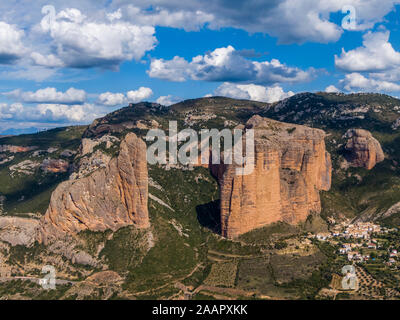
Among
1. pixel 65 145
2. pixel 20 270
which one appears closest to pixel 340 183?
pixel 20 270

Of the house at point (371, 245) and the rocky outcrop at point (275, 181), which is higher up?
the rocky outcrop at point (275, 181)

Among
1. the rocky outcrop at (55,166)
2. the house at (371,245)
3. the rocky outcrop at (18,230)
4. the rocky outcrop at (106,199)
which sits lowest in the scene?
the house at (371,245)

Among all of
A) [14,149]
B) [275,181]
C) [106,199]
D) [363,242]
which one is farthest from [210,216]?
[14,149]

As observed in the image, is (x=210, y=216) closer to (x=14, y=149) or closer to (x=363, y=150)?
(x=363, y=150)

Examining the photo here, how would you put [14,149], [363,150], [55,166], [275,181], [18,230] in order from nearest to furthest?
[18,230]
[275,181]
[363,150]
[55,166]
[14,149]

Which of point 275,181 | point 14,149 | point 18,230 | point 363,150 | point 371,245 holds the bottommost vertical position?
point 371,245

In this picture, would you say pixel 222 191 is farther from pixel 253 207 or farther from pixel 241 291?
pixel 241 291

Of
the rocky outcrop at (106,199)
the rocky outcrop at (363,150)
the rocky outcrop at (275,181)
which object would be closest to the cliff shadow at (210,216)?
the rocky outcrop at (275,181)

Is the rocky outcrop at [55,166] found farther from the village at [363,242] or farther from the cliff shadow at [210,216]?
the village at [363,242]
